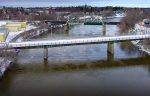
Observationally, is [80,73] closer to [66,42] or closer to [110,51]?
[66,42]

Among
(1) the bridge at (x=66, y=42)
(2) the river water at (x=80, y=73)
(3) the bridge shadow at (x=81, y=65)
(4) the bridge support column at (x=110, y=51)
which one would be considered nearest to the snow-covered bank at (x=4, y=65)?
(2) the river water at (x=80, y=73)

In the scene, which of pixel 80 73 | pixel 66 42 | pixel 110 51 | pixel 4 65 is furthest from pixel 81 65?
pixel 4 65

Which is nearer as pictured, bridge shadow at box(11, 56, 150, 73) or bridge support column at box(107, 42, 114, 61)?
bridge shadow at box(11, 56, 150, 73)

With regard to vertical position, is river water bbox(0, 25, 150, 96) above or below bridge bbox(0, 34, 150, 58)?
below

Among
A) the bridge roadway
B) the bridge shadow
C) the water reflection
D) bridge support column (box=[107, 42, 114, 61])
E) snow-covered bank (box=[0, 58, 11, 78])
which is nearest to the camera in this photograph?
the water reflection

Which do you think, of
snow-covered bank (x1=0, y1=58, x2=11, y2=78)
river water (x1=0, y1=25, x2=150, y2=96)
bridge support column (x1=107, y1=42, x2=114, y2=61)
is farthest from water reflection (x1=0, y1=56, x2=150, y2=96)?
bridge support column (x1=107, y1=42, x2=114, y2=61)

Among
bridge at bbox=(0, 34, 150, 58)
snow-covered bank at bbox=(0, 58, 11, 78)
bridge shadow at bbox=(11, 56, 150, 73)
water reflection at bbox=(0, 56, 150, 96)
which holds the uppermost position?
bridge at bbox=(0, 34, 150, 58)

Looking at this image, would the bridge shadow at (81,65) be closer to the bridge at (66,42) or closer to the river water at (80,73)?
the river water at (80,73)

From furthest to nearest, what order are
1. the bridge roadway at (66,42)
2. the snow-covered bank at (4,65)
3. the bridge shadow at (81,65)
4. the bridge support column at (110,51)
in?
the bridge support column at (110,51) < the bridge roadway at (66,42) < the bridge shadow at (81,65) < the snow-covered bank at (4,65)

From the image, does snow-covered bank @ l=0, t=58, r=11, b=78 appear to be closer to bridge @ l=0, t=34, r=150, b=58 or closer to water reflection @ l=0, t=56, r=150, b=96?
water reflection @ l=0, t=56, r=150, b=96
